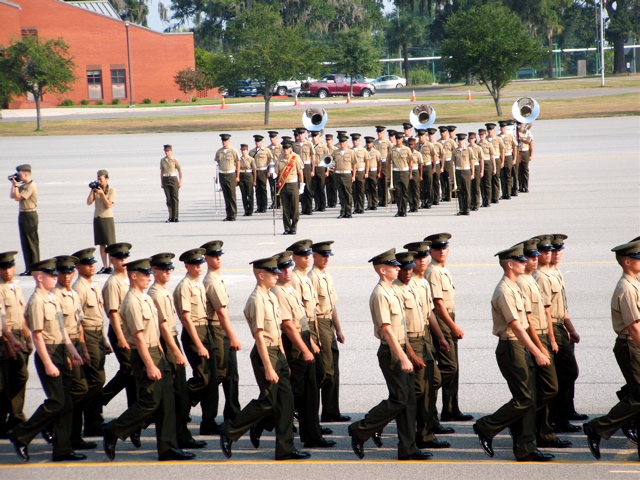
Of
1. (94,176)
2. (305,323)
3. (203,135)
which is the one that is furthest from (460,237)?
(203,135)

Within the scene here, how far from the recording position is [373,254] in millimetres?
15766

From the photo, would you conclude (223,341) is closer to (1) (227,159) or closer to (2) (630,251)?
(2) (630,251)

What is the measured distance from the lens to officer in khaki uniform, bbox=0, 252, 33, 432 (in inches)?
315

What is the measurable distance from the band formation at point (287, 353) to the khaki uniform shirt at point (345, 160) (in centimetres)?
1256

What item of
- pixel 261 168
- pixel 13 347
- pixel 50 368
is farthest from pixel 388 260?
pixel 261 168

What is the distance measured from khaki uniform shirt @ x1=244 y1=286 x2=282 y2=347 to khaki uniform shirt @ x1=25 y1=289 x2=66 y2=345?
160 cm

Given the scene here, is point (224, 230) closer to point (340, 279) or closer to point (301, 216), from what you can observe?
point (301, 216)

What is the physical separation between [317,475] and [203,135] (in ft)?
122

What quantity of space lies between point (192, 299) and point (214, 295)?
237 mm

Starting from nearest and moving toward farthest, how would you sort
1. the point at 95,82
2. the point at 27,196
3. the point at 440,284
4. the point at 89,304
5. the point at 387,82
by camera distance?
1. the point at 89,304
2. the point at 440,284
3. the point at 27,196
4. the point at 95,82
5. the point at 387,82

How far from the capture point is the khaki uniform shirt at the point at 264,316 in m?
7.40

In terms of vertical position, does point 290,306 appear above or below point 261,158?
below

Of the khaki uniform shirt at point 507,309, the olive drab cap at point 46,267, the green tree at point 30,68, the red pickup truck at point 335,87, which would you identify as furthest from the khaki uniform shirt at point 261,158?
the red pickup truck at point 335,87

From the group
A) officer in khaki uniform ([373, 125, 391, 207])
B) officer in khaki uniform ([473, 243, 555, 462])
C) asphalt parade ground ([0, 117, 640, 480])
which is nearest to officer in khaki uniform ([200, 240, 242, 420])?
asphalt parade ground ([0, 117, 640, 480])
